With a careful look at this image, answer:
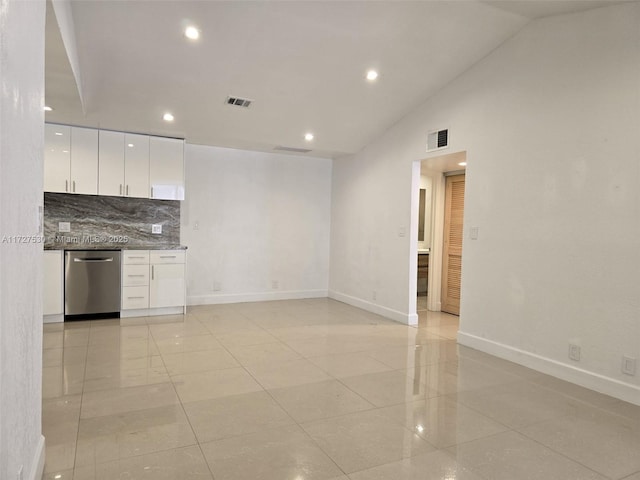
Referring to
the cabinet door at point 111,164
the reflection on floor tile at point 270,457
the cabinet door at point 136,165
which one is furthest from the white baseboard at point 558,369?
the cabinet door at point 111,164

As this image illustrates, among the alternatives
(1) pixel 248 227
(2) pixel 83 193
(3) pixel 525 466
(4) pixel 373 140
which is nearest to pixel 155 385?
(3) pixel 525 466

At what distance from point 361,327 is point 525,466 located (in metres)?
3.15

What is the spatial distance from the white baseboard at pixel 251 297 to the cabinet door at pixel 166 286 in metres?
0.69

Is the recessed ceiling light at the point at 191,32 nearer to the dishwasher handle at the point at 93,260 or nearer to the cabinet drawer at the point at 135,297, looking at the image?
the dishwasher handle at the point at 93,260

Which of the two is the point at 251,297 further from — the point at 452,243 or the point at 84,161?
the point at 452,243

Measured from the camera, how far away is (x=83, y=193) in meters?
5.41

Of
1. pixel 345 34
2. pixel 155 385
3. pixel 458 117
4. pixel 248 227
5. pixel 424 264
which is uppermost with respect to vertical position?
pixel 345 34

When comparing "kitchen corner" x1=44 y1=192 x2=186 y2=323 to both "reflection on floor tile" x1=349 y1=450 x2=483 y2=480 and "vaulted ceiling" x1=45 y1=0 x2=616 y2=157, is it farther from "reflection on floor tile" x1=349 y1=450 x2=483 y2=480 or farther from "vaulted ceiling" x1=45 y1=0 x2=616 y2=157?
"reflection on floor tile" x1=349 y1=450 x2=483 y2=480

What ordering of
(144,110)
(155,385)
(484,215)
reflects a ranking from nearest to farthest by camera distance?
(155,385) → (484,215) → (144,110)

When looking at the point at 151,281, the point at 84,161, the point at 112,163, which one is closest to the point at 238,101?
the point at 112,163

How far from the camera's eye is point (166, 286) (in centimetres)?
570

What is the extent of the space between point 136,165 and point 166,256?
131cm

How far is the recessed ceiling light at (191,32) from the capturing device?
364cm

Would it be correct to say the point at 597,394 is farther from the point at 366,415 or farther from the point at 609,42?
the point at 609,42
